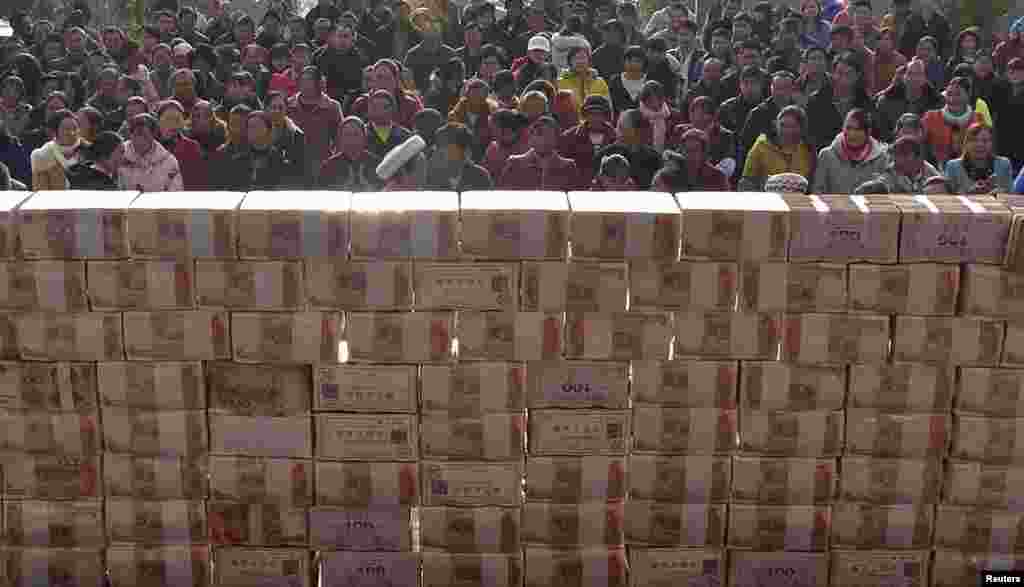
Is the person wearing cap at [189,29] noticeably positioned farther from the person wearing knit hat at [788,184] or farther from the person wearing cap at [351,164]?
the person wearing knit hat at [788,184]

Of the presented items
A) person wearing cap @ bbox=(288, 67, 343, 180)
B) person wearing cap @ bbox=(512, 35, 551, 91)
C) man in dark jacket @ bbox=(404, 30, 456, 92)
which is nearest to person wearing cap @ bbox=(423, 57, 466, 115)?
person wearing cap @ bbox=(512, 35, 551, 91)

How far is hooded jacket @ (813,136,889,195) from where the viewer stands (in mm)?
11141

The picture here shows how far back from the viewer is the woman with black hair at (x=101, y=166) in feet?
35.3

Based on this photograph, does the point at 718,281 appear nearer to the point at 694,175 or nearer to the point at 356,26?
the point at 694,175

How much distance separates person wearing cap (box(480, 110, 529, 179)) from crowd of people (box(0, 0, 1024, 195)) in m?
0.02

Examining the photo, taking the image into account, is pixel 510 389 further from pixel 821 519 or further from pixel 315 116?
pixel 315 116

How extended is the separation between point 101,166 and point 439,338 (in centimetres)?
422

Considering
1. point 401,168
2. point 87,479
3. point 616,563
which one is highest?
point 401,168

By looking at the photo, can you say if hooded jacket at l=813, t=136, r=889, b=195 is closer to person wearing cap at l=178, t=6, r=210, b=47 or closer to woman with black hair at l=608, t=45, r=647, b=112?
woman with black hair at l=608, t=45, r=647, b=112

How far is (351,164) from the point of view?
36.7 feet

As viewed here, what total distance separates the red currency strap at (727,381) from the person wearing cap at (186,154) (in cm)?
533

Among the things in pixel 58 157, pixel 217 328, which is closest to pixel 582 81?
pixel 58 157

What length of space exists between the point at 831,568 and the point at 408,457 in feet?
7.25

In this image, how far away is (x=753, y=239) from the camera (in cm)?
746
